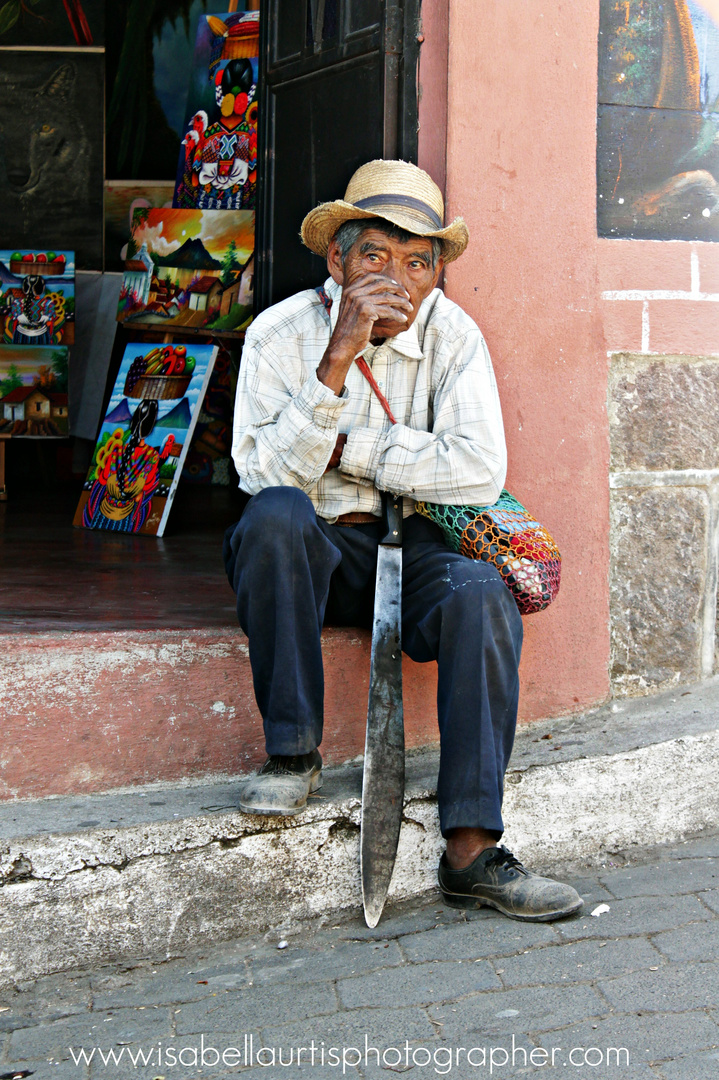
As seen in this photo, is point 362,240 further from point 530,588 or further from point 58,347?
point 58,347

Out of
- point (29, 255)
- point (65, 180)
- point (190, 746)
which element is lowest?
point (190, 746)

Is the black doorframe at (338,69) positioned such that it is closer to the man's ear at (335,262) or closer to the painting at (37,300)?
the man's ear at (335,262)

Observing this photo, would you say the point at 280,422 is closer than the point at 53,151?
Yes

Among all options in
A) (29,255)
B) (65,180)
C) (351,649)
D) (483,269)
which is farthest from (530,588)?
(65,180)

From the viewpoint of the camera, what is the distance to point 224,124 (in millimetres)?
5758

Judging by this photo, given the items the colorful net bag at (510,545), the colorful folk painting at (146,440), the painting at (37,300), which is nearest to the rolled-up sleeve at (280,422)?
the colorful net bag at (510,545)

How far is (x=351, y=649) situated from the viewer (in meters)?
2.60

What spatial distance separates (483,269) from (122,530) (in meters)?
2.37

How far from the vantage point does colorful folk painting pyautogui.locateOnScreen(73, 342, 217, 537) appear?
453 centimetres

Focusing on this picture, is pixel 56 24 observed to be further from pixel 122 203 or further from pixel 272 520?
pixel 272 520

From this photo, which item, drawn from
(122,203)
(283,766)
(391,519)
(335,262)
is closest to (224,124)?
(122,203)

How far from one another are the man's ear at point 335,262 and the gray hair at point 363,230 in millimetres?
13

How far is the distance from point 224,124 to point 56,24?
2039 mm

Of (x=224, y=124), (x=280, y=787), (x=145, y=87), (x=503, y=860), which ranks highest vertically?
(x=145, y=87)
